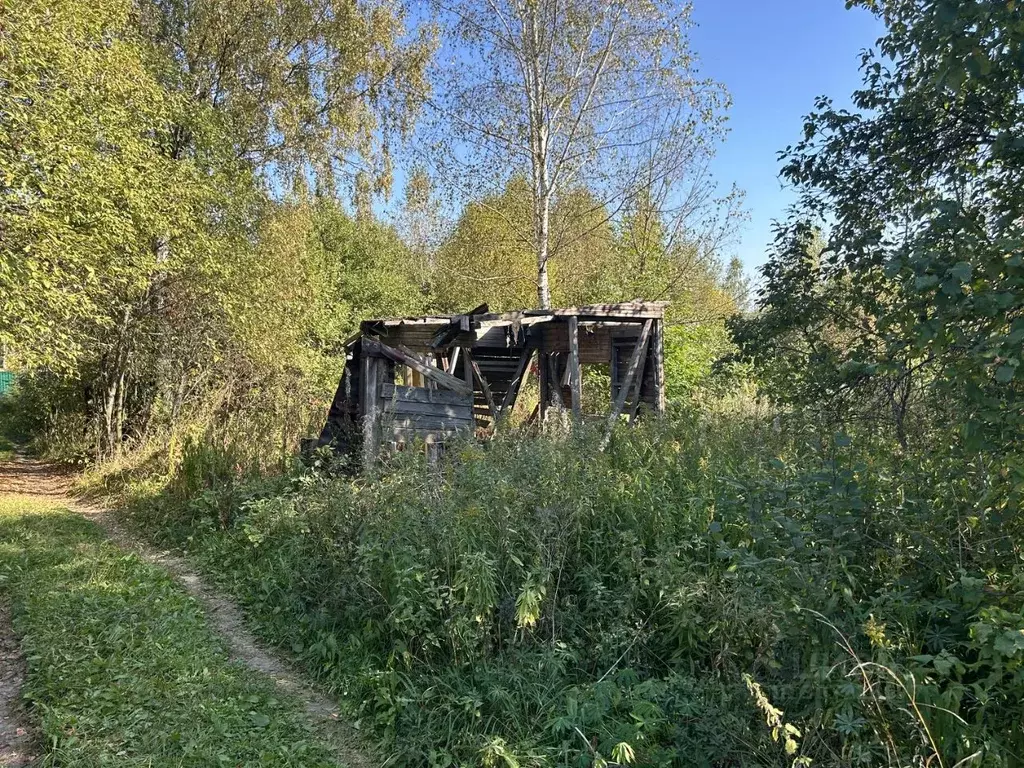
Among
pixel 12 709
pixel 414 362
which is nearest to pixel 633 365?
pixel 414 362

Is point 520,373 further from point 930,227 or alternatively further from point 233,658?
point 930,227

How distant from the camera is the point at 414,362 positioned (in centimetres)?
770

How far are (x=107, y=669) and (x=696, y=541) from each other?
13.0 feet

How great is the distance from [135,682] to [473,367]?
22.9 feet

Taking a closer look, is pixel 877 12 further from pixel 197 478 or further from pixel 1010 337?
pixel 197 478

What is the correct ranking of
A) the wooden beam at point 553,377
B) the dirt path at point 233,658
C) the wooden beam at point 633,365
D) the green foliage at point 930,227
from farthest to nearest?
the wooden beam at point 553,377, the wooden beam at point 633,365, the dirt path at point 233,658, the green foliage at point 930,227

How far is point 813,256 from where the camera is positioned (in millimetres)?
5133

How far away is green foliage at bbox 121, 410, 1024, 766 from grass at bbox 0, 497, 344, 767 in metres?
0.48

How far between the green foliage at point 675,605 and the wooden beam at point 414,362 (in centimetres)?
242

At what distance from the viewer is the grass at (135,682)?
10.8 feet

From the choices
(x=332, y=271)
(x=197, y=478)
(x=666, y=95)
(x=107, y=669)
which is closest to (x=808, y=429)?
(x=107, y=669)

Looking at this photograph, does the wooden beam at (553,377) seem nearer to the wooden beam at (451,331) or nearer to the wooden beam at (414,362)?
the wooden beam at (451,331)

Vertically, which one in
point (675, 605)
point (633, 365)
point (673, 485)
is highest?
point (633, 365)

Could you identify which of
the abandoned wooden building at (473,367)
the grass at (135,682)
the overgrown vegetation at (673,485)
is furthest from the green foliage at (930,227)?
the grass at (135,682)
